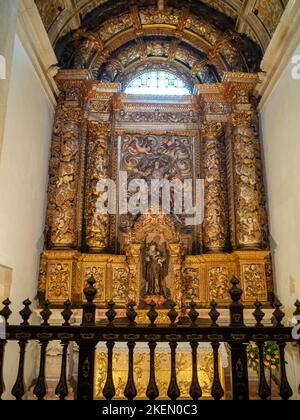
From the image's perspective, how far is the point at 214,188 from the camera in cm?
908

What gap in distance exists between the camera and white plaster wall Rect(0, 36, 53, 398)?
20.9ft

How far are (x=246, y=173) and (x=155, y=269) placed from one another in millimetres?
3034

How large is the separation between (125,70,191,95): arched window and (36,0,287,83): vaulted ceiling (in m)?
0.20

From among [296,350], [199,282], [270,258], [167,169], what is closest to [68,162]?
[167,169]

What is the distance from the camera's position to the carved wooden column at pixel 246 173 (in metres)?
8.44

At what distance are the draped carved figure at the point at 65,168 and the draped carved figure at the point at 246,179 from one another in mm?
3682

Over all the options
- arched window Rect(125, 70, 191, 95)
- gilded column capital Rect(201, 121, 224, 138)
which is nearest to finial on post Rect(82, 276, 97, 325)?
gilded column capital Rect(201, 121, 224, 138)

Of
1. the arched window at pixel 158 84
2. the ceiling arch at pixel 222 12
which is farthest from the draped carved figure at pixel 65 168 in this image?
the arched window at pixel 158 84

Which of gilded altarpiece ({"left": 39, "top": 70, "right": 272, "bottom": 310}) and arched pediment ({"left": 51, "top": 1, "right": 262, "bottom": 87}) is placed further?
arched pediment ({"left": 51, "top": 1, "right": 262, "bottom": 87})

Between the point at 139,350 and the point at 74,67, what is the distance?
6.73 m

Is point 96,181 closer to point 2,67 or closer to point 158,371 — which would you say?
point 158,371

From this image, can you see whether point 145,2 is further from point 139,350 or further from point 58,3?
point 139,350

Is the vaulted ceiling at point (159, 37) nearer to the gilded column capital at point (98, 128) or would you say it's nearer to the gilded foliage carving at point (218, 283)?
the gilded column capital at point (98, 128)

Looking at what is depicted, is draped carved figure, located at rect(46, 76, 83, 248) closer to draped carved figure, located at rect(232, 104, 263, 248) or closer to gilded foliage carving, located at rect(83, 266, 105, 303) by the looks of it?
gilded foliage carving, located at rect(83, 266, 105, 303)
